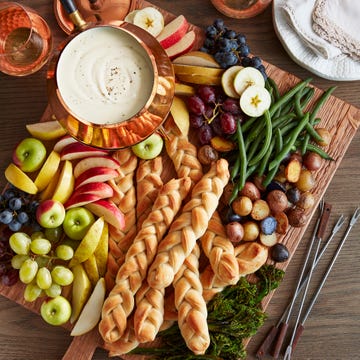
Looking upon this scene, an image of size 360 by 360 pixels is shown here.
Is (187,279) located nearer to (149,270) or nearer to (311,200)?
(149,270)

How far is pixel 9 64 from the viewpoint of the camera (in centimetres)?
182

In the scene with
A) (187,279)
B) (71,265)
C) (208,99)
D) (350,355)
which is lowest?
(350,355)

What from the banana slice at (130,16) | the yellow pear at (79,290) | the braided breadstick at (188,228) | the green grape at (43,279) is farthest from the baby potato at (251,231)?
the banana slice at (130,16)

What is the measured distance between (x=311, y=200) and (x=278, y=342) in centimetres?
49

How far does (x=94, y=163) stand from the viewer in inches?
71.0

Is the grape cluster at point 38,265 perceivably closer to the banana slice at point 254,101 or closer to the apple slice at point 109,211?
the apple slice at point 109,211

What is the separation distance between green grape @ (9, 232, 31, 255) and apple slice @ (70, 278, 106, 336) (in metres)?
0.25

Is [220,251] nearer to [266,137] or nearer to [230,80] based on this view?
[266,137]

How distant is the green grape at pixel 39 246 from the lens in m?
1.73

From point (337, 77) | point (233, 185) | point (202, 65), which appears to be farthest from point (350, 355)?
point (202, 65)

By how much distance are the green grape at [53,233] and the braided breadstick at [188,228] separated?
32 cm

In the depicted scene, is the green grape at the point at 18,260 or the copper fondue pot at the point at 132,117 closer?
the copper fondue pot at the point at 132,117

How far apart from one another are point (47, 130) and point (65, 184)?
19 centimetres

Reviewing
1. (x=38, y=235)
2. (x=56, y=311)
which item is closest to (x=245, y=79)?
(x=38, y=235)
